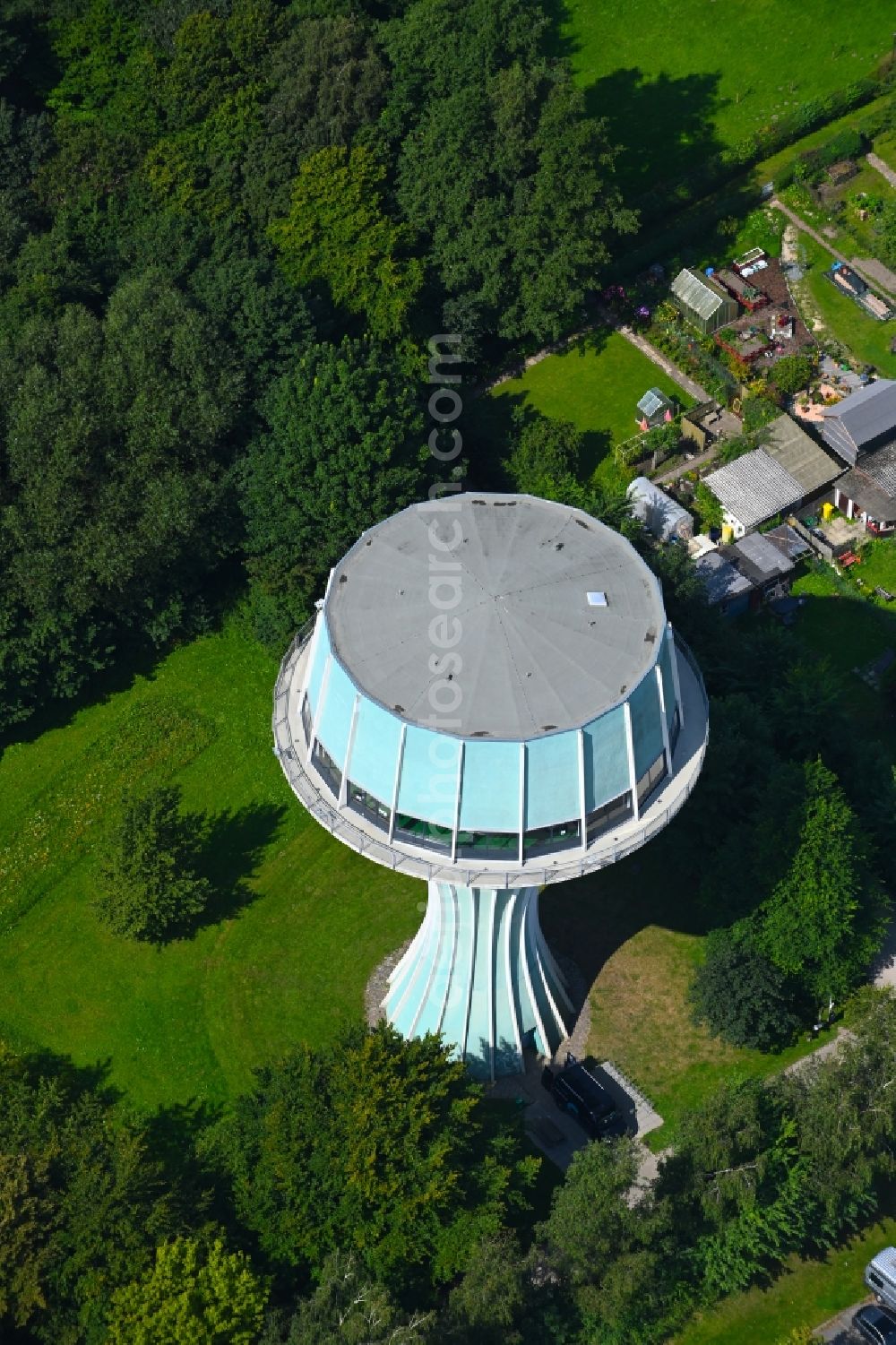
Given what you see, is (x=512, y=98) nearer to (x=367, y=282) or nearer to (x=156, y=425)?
(x=367, y=282)

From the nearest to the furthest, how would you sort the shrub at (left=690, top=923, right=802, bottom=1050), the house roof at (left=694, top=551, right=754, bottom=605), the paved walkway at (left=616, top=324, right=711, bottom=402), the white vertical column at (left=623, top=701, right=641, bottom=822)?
the white vertical column at (left=623, top=701, right=641, bottom=822) → the shrub at (left=690, top=923, right=802, bottom=1050) → the house roof at (left=694, top=551, right=754, bottom=605) → the paved walkway at (left=616, top=324, right=711, bottom=402)

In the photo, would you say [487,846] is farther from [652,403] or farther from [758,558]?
[652,403]

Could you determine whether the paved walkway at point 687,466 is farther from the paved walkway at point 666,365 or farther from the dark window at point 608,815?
the dark window at point 608,815

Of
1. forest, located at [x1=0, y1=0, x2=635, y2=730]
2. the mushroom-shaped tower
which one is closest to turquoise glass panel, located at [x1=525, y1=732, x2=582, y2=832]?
the mushroom-shaped tower

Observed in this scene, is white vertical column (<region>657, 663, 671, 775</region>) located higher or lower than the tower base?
higher

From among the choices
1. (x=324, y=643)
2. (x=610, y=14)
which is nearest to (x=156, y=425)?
(x=324, y=643)

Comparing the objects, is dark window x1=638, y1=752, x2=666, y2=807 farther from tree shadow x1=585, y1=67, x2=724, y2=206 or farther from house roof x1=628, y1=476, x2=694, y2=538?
tree shadow x1=585, y1=67, x2=724, y2=206

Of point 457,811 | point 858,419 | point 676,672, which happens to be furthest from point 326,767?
point 858,419
